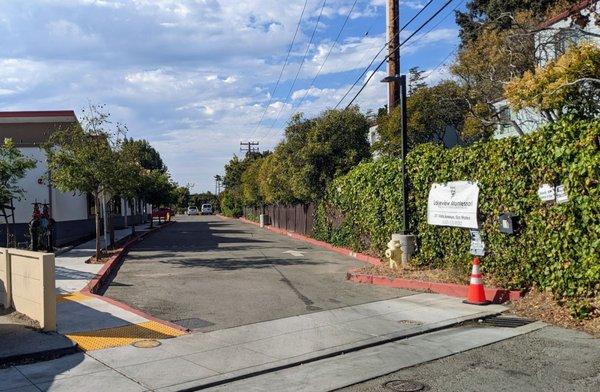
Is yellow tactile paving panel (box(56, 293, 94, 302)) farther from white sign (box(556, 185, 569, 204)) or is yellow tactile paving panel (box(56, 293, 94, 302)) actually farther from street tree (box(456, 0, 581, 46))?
street tree (box(456, 0, 581, 46))

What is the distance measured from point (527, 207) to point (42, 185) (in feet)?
71.2

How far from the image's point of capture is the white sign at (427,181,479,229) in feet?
39.1

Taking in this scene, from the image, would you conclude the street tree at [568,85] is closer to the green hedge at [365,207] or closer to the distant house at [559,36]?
the distant house at [559,36]

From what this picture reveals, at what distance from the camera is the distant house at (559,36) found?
53.9 ft

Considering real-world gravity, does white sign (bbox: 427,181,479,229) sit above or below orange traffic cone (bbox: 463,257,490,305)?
above

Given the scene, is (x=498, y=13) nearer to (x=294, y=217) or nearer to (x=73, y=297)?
(x=294, y=217)

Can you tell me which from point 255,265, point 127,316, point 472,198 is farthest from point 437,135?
point 127,316

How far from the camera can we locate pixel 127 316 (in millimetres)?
9719

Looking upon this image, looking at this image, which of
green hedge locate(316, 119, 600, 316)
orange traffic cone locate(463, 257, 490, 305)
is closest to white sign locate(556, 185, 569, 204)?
green hedge locate(316, 119, 600, 316)

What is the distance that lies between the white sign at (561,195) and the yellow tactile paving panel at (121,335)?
20.8ft

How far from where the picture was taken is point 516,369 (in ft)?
21.8

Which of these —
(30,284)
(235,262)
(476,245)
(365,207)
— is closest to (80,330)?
(30,284)

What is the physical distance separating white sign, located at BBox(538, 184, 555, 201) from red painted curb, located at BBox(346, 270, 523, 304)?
1.82 metres

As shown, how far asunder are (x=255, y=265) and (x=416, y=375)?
36.3 feet
